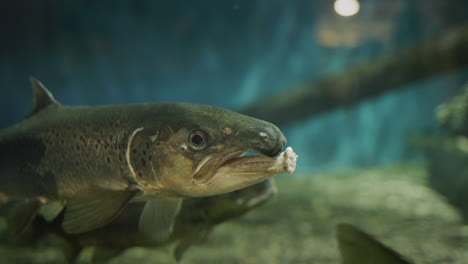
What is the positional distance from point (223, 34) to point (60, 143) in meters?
7.13

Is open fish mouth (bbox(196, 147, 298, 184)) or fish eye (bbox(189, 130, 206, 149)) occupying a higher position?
fish eye (bbox(189, 130, 206, 149))

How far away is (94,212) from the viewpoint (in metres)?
1.53

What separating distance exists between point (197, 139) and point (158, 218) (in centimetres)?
59

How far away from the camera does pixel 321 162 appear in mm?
11227

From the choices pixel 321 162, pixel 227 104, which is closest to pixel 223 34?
pixel 227 104

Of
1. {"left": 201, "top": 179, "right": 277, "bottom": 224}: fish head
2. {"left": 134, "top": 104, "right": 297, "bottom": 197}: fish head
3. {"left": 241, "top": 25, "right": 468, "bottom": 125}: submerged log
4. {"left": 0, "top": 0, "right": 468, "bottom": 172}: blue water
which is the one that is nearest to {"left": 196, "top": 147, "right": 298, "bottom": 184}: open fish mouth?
{"left": 134, "top": 104, "right": 297, "bottom": 197}: fish head

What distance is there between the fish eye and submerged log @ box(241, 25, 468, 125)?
208 inches

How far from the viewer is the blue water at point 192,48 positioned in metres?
6.34

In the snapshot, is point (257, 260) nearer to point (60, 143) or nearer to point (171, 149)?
point (171, 149)

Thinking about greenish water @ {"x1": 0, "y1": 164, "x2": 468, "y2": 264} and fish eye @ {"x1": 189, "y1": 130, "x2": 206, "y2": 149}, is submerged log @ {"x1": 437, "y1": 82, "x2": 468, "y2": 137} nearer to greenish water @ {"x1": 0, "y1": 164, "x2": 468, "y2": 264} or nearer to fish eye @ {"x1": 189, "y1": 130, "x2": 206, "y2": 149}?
greenish water @ {"x1": 0, "y1": 164, "x2": 468, "y2": 264}

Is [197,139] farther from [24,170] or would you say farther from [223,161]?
A: [24,170]

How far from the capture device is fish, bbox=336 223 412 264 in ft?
5.12

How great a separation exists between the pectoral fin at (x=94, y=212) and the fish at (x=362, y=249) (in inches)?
46.6

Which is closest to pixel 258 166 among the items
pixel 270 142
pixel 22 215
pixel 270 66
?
pixel 270 142
